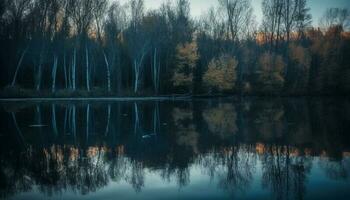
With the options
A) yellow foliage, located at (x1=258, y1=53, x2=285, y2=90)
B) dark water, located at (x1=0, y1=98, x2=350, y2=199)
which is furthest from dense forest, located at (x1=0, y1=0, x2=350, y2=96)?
dark water, located at (x1=0, y1=98, x2=350, y2=199)

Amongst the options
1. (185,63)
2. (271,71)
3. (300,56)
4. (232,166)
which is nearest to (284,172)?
(232,166)

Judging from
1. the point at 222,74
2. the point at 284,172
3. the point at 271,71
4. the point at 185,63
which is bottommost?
the point at 284,172

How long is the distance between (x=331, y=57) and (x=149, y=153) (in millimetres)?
49804

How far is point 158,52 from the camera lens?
51938 mm

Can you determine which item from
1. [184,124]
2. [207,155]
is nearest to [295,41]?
[184,124]

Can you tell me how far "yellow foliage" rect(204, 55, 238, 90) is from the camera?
49781 millimetres

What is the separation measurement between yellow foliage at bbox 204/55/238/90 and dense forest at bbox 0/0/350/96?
0.14 m

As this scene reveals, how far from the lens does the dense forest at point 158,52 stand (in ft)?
148

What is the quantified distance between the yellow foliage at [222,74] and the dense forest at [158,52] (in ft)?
0.47

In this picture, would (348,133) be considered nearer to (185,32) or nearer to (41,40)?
(41,40)

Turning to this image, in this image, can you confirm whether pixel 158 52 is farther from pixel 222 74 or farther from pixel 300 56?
pixel 300 56

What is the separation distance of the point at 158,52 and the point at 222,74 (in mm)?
9788

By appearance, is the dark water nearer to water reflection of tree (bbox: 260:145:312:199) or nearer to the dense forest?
water reflection of tree (bbox: 260:145:312:199)

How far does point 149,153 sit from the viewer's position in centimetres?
1118
